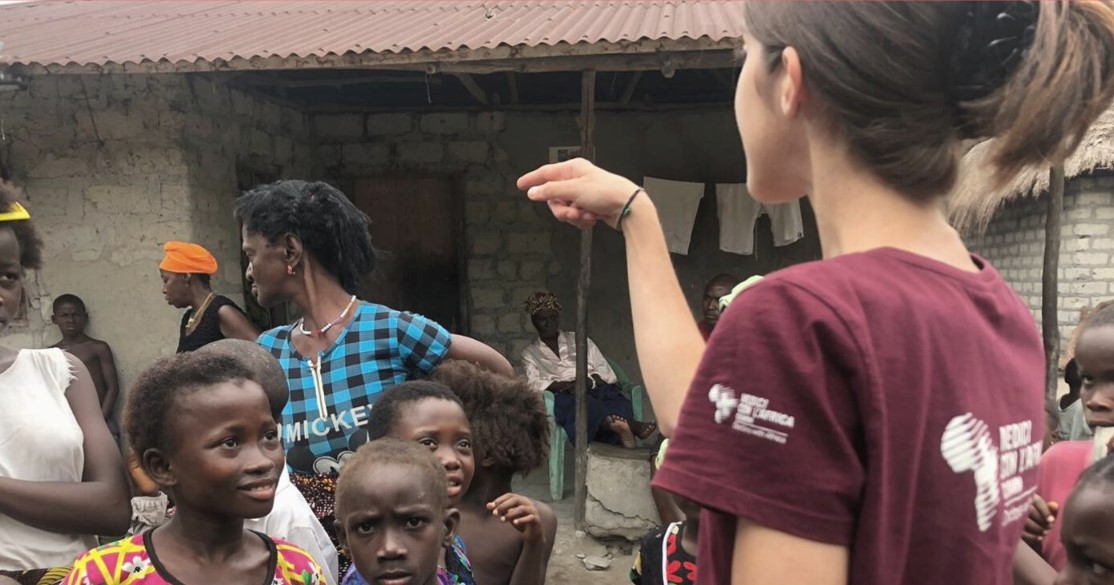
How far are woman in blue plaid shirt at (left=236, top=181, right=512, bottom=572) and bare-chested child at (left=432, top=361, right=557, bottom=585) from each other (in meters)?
0.11

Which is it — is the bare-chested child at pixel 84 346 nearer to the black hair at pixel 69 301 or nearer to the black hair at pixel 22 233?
the black hair at pixel 69 301

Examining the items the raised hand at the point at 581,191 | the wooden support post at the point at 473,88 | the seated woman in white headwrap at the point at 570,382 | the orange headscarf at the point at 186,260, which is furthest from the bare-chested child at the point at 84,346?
the raised hand at the point at 581,191

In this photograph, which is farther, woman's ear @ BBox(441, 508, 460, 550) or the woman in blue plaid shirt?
the woman in blue plaid shirt

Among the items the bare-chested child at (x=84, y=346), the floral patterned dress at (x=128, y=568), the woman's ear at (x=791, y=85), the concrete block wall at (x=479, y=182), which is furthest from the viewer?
the concrete block wall at (x=479, y=182)

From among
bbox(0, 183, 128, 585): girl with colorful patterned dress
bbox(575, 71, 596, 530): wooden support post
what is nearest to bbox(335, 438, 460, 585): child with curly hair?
bbox(0, 183, 128, 585): girl with colorful patterned dress

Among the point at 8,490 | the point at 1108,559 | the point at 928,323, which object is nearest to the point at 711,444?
the point at 928,323

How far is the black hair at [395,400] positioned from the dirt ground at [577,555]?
279 centimetres

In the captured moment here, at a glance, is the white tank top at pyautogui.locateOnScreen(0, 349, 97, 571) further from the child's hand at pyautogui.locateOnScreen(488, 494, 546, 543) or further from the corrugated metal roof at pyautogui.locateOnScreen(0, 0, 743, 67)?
the corrugated metal roof at pyautogui.locateOnScreen(0, 0, 743, 67)

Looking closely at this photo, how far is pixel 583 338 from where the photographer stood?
507 cm

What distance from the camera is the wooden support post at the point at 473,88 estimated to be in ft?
17.9

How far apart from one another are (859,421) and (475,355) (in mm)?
1972

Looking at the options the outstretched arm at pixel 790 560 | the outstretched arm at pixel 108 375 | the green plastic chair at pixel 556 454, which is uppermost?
the outstretched arm at pixel 790 560

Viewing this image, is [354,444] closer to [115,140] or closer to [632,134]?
[115,140]

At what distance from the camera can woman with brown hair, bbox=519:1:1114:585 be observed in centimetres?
66
